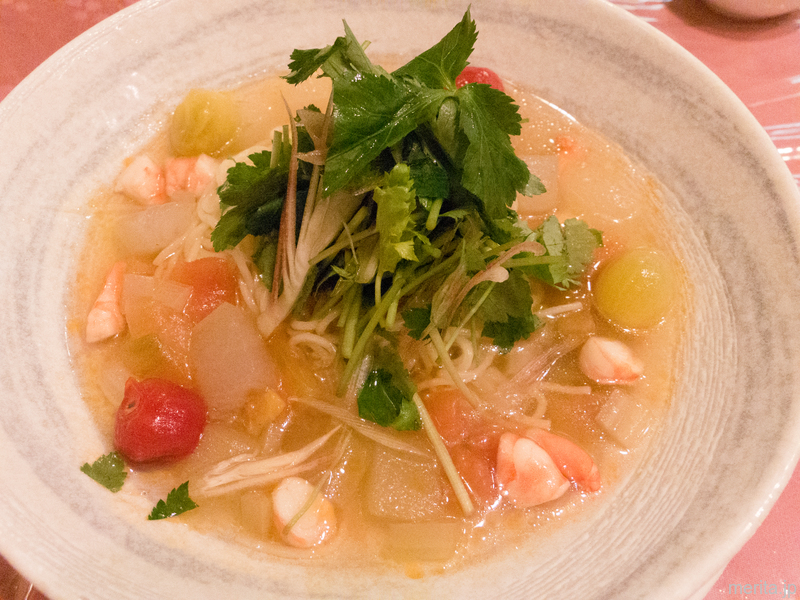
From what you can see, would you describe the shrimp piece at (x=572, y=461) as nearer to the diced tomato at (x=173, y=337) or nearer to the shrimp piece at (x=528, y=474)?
the shrimp piece at (x=528, y=474)

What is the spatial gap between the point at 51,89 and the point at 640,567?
271 cm

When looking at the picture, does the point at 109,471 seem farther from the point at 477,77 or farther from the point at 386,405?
the point at 477,77

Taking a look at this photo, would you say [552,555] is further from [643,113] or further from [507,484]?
[643,113]

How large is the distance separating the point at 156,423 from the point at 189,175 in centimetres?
110

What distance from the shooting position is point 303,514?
1707 millimetres

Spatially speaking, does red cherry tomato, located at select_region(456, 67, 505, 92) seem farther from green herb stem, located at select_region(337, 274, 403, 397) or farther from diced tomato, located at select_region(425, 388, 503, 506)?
diced tomato, located at select_region(425, 388, 503, 506)

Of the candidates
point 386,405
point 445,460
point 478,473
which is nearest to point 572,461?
point 478,473

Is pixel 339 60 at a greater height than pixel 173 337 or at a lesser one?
greater

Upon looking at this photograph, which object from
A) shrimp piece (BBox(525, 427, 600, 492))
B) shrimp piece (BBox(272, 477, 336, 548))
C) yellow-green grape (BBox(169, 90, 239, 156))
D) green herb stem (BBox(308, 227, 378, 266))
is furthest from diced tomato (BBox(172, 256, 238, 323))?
shrimp piece (BBox(525, 427, 600, 492))

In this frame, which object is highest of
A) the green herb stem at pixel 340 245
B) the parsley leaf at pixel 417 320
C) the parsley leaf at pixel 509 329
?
the green herb stem at pixel 340 245

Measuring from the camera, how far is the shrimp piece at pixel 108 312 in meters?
1.97

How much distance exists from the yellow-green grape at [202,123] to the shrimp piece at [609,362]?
1.85 meters

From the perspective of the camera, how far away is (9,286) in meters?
1.92

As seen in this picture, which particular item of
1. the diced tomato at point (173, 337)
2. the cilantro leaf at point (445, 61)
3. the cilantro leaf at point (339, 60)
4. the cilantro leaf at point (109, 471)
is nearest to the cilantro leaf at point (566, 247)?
the cilantro leaf at point (445, 61)
